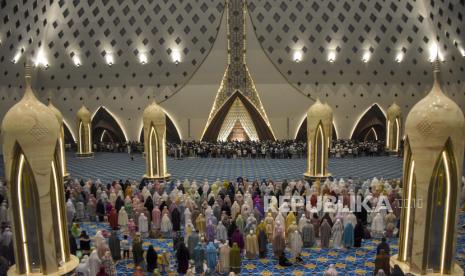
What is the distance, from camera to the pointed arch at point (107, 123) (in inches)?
831

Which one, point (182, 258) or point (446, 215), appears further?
point (182, 258)

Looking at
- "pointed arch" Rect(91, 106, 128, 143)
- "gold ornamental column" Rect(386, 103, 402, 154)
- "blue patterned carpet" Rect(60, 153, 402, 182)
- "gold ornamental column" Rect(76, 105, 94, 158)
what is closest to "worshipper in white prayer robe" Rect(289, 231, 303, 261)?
"blue patterned carpet" Rect(60, 153, 402, 182)

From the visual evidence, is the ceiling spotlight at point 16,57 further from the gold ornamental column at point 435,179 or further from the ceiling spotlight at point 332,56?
the gold ornamental column at point 435,179

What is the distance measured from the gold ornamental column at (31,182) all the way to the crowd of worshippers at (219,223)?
63cm

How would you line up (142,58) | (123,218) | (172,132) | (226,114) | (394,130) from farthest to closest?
1. (172,132)
2. (142,58)
3. (226,114)
4. (394,130)
5. (123,218)

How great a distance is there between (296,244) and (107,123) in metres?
16.7

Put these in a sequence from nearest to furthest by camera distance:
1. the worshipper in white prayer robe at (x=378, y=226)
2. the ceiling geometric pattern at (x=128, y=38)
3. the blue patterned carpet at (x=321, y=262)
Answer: the blue patterned carpet at (x=321, y=262) < the worshipper in white prayer robe at (x=378, y=226) < the ceiling geometric pattern at (x=128, y=38)

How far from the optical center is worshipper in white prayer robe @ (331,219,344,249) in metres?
7.09

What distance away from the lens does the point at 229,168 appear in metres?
14.5

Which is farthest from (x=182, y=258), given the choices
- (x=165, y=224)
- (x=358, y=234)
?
(x=358, y=234)

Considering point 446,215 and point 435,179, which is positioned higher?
point 435,179

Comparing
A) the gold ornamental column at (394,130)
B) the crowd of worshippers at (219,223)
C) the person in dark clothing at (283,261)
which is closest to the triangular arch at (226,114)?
the gold ornamental column at (394,130)

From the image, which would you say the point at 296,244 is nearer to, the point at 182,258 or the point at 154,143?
the point at 182,258

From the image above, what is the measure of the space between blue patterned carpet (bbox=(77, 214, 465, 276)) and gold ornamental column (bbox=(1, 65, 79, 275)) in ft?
3.96
